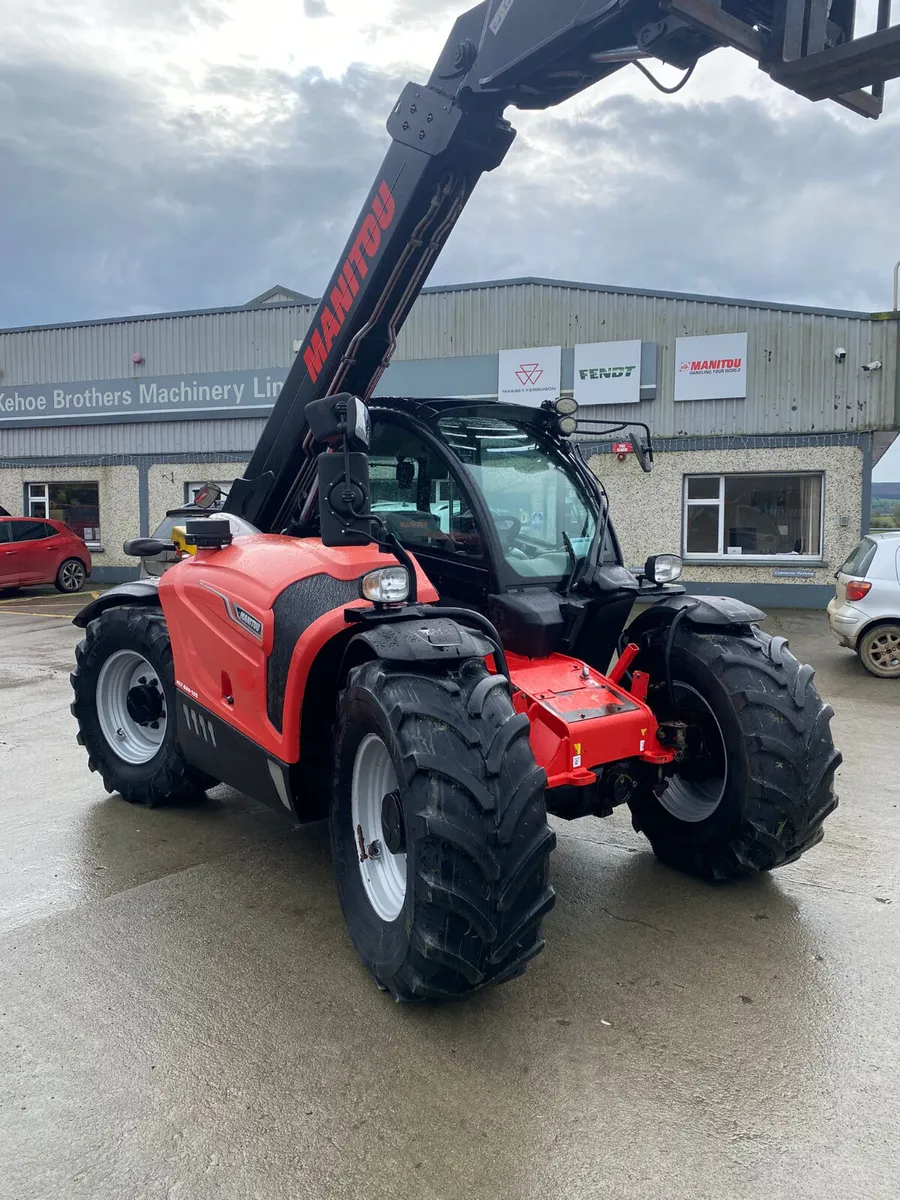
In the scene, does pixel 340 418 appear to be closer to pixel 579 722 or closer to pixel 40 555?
pixel 579 722

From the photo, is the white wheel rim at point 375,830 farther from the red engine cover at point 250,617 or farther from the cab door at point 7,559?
the cab door at point 7,559

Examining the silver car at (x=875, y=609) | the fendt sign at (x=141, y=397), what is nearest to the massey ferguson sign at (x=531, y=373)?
the fendt sign at (x=141, y=397)

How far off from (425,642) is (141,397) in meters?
18.4

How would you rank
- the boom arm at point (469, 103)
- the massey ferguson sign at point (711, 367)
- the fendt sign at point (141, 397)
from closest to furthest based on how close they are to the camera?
1. the boom arm at point (469, 103)
2. the massey ferguson sign at point (711, 367)
3. the fendt sign at point (141, 397)

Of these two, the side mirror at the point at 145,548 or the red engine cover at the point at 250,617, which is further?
the side mirror at the point at 145,548

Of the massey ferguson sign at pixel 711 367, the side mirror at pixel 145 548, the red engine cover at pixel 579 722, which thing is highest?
the massey ferguson sign at pixel 711 367

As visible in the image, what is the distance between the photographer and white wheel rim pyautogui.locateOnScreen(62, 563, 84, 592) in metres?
18.1

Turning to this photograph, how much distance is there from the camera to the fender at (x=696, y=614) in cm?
391

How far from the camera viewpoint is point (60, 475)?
20.5m

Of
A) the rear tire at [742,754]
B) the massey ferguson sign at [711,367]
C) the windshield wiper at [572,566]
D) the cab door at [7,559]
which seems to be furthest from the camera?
the cab door at [7,559]

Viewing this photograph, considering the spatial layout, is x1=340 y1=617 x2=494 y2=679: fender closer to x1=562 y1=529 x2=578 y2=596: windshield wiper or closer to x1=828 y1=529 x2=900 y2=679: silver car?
x1=562 y1=529 x2=578 y2=596: windshield wiper

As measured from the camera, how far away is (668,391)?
50.9ft

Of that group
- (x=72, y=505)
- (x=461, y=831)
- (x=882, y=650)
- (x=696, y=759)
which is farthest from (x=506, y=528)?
(x=72, y=505)

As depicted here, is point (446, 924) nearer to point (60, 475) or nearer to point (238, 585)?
point (238, 585)
